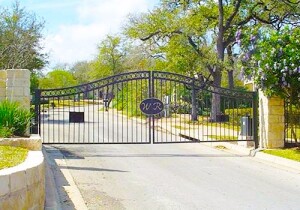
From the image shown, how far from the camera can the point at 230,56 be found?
1182 inches

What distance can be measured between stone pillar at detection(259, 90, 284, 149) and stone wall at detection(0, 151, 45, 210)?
923 centimetres

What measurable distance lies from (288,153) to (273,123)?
1.40 metres

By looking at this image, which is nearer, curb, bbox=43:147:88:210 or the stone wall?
the stone wall

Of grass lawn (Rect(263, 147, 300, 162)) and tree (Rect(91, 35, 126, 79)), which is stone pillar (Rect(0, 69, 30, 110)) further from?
tree (Rect(91, 35, 126, 79))

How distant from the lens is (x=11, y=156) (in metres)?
6.99

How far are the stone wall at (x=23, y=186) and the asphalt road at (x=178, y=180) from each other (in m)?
1.53

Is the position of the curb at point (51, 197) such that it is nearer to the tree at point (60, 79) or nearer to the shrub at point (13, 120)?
the shrub at point (13, 120)

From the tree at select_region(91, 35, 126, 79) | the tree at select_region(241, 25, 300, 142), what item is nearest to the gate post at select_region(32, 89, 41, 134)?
the tree at select_region(241, 25, 300, 142)

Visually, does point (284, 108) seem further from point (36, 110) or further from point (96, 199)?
point (96, 199)

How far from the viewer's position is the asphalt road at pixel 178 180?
26.6ft

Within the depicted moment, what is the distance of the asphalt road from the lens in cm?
810

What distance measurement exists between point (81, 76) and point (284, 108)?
67963 mm

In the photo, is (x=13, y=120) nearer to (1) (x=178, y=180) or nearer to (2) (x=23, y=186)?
(1) (x=178, y=180)

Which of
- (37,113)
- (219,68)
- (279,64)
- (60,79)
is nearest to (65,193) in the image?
(37,113)
